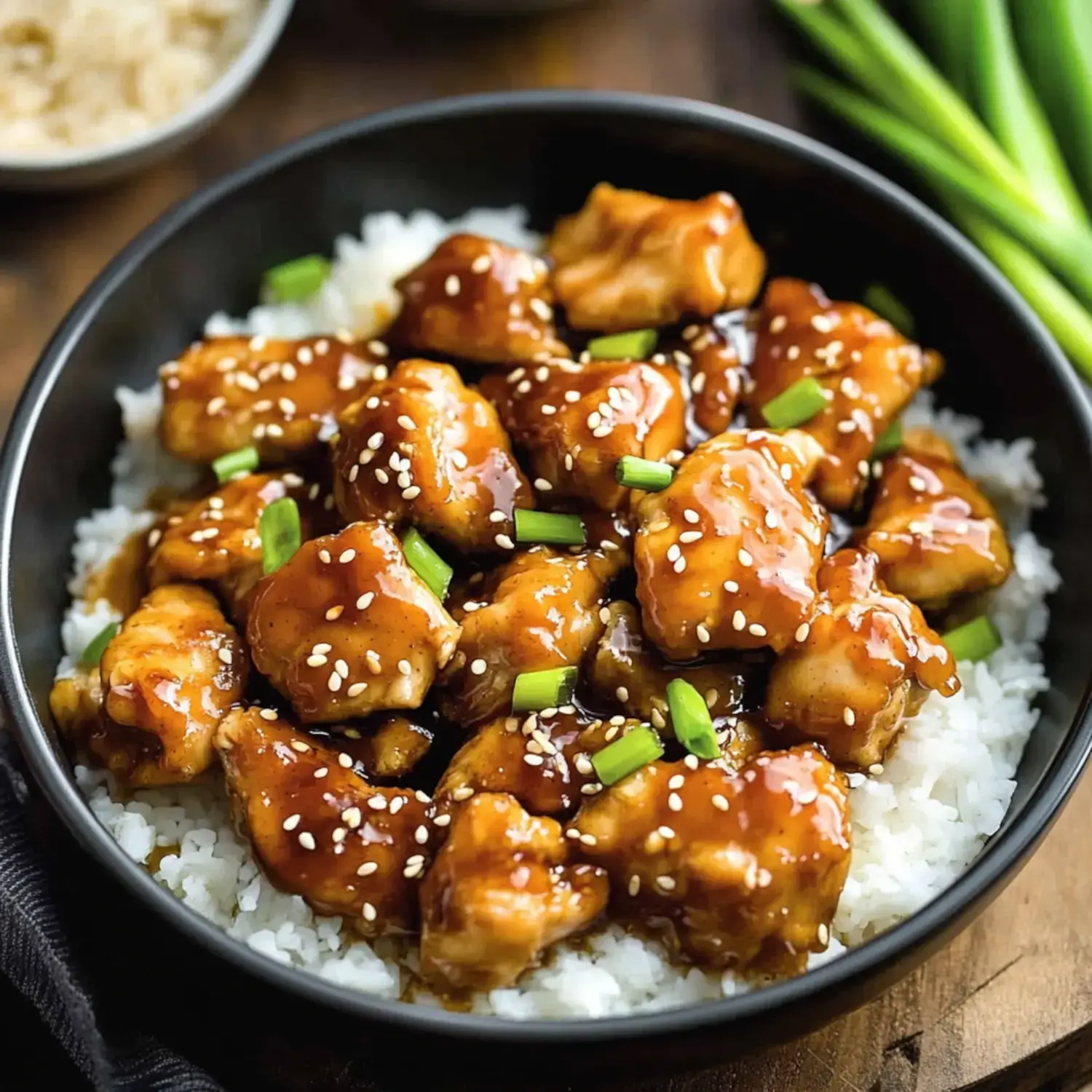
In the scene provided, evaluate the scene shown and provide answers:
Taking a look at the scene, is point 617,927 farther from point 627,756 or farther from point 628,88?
point 628,88

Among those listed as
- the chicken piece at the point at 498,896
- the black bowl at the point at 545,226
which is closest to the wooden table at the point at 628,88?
the black bowl at the point at 545,226

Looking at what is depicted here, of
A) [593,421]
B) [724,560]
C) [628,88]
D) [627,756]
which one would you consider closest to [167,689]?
[627,756]

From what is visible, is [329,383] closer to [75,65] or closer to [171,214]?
[171,214]

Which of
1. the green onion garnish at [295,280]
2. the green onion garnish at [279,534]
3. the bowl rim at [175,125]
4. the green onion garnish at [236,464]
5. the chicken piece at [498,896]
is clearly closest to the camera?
the chicken piece at [498,896]

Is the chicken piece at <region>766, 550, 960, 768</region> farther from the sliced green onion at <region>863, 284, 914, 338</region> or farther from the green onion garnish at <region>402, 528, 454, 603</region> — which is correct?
the sliced green onion at <region>863, 284, 914, 338</region>

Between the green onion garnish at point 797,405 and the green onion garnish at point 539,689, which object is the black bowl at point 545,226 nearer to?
the green onion garnish at point 797,405
